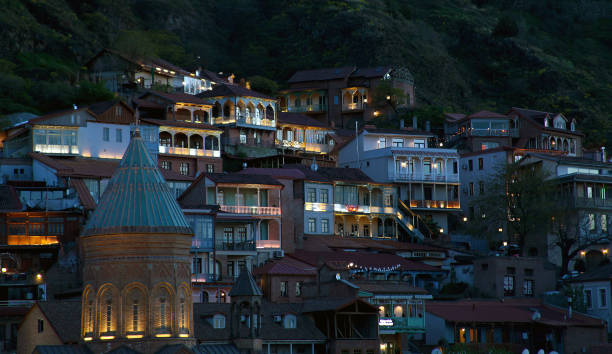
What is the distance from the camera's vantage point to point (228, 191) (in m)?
81.0

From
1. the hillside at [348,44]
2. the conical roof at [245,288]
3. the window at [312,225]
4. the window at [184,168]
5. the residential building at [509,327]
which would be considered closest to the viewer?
the conical roof at [245,288]

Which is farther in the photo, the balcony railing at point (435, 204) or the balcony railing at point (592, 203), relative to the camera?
the balcony railing at point (435, 204)

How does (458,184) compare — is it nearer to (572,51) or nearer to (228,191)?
(228,191)

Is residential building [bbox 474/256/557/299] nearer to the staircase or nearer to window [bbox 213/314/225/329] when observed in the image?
the staircase

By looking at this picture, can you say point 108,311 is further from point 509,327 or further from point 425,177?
point 425,177

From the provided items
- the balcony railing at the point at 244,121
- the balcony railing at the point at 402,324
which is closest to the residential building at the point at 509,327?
the balcony railing at the point at 402,324

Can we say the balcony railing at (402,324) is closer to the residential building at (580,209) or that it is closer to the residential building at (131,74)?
the residential building at (580,209)

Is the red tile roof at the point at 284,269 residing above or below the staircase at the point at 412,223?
below

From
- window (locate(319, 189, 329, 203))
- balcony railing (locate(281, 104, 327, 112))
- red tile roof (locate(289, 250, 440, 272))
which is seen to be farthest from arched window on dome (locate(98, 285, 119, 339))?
balcony railing (locate(281, 104, 327, 112))

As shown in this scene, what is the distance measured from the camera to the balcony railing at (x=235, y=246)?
75.7m

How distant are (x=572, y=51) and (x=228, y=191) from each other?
323ft

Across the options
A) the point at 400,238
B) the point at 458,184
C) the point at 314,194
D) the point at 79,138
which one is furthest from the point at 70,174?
the point at 458,184

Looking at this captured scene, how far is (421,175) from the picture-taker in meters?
98.1

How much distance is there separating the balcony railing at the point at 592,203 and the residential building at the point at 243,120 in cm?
2945
